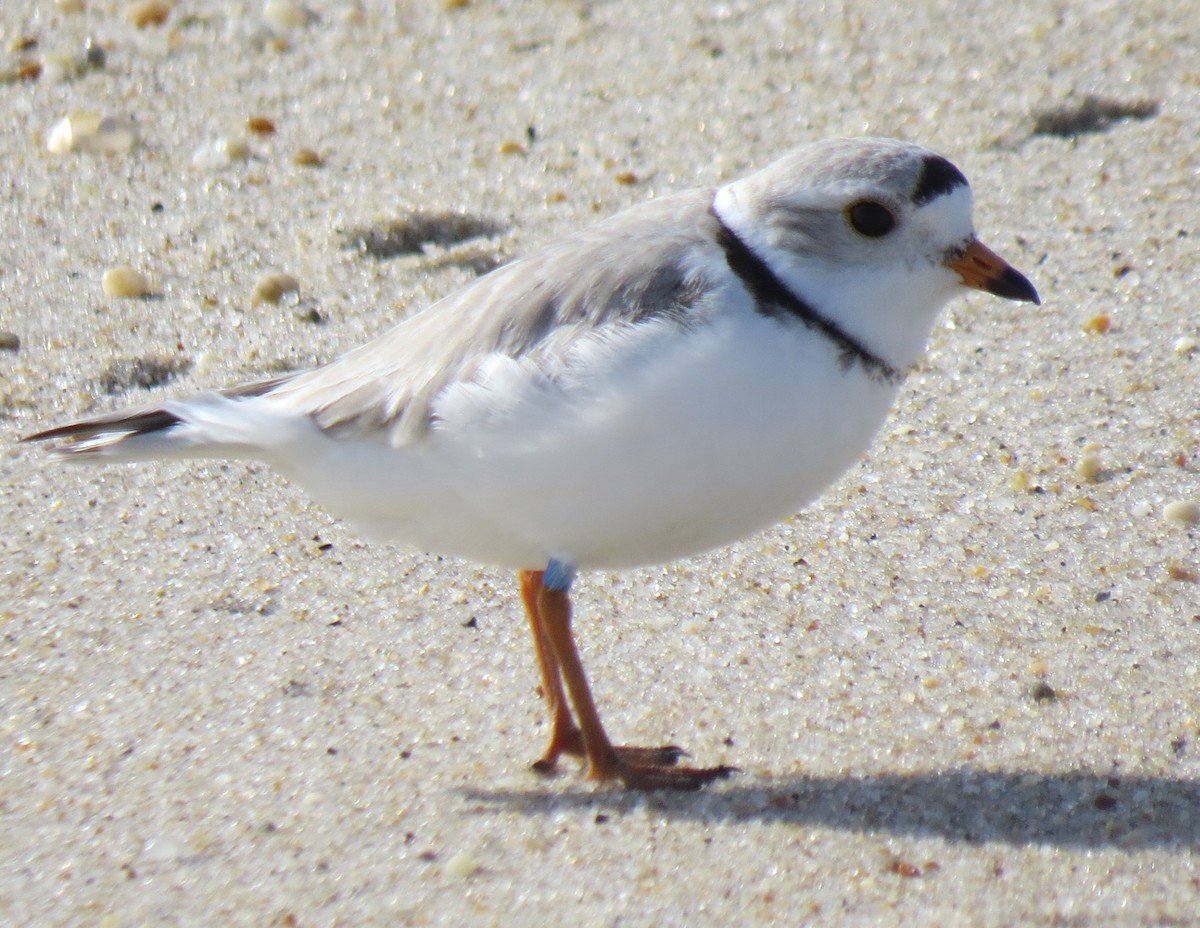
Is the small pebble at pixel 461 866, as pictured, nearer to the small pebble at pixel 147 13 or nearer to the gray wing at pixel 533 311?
the gray wing at pixel 533 311

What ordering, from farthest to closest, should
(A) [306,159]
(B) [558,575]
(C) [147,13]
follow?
(C) [147,13] → (A) [306,159] → (B) [558,575]

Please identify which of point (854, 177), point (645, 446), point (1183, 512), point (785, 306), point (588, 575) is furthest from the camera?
point (588, 575)

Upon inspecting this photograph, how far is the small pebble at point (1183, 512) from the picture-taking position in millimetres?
4059

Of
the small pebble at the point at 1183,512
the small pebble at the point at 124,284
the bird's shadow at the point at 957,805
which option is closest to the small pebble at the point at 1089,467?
the small pebble at the point at 1183,512

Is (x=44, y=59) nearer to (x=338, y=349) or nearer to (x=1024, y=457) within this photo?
(x=338, y=349)

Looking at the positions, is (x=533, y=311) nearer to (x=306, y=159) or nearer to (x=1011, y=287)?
(x=1011, y=287)

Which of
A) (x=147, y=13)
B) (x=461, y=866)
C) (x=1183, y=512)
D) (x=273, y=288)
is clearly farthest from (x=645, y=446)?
(x=147, y=13)

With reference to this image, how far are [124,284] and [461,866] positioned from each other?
2970 mm

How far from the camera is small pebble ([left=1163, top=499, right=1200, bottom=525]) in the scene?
4.06 meters

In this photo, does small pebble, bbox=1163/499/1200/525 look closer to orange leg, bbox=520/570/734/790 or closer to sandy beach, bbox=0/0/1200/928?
sandy beach, bbox=0/0/1200/928

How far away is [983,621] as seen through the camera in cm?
380

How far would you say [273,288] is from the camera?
5.30 m

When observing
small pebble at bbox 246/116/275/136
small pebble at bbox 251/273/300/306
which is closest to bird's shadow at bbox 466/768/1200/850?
small pebble at bbox 251/273/300/306

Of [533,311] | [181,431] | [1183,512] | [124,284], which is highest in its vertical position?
[533,311]
